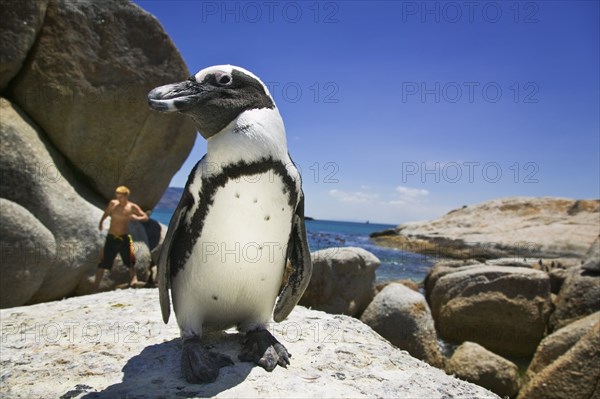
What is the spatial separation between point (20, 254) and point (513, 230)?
21185 millimetres

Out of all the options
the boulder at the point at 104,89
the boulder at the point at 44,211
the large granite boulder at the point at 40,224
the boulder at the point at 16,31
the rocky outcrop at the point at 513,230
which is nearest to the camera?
the large granite boulder at the point at 40,224

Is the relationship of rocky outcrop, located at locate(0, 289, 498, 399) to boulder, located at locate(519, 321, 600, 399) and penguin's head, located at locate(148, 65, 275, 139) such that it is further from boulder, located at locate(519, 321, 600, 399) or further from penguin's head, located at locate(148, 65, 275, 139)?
boulder, located at locate(519, 321, 600, 399)

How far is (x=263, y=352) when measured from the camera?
2760mm

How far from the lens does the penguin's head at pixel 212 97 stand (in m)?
2.37

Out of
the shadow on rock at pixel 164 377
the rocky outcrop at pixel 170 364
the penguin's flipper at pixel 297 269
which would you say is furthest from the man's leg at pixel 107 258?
the penguin's flipper at pixel 297 269

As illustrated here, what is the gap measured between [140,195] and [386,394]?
8542mm

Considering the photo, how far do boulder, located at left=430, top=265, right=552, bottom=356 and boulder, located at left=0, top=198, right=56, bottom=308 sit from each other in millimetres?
6644

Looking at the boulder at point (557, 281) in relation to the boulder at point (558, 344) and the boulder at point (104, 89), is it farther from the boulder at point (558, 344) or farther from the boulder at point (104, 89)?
the boulder at point (104, 89)

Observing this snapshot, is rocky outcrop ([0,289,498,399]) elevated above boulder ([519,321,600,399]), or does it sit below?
above

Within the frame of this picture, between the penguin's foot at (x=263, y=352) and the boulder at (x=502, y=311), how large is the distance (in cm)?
536

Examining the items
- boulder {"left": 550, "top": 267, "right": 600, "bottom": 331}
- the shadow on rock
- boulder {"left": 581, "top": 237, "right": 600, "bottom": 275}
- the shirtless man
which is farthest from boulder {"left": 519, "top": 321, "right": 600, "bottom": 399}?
the shirtless man

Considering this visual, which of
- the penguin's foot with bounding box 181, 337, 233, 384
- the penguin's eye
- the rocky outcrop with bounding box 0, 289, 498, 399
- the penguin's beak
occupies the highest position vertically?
the penguin's eye

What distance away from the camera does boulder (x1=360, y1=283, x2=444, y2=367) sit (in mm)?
5816

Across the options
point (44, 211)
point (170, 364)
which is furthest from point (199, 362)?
point (44, 211)
